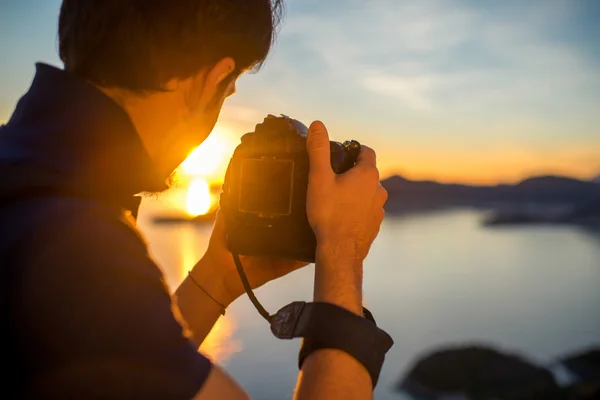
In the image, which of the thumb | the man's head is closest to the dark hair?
the man's head

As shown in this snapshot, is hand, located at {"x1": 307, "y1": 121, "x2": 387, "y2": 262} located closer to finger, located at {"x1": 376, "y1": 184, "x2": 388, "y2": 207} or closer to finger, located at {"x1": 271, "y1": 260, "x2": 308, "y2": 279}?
finger, located at {"x1": 376, "y1": 184, "x2": 388, "y2": 207}

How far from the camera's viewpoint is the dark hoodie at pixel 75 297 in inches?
24.8

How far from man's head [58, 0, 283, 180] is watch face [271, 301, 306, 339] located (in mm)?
391

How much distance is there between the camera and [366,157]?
1.22 metres

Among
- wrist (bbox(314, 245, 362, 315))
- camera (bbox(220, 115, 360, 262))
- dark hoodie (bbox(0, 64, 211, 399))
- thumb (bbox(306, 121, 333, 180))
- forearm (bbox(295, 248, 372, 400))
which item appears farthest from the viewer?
camera (bbox(220, 115, 360, 262))

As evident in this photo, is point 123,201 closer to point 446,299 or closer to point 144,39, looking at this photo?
point 144,39

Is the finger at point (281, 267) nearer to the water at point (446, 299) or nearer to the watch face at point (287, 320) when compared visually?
the watch face at point (287, 320)

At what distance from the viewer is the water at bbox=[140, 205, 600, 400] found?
35.2m

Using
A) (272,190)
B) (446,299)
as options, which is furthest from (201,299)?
(446,299)

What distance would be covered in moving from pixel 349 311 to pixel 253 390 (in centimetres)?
3073

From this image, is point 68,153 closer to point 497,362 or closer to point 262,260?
point 262,260

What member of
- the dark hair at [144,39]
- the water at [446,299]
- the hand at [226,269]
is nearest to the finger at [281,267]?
the hand at [226,269]

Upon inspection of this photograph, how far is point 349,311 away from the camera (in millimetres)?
976

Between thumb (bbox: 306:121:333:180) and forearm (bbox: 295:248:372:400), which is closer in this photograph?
forearm (bbox: 295:248:372:400)
